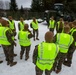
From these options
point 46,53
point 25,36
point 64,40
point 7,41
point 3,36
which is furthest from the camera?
point 25,36

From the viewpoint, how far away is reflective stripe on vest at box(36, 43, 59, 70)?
5734 mm

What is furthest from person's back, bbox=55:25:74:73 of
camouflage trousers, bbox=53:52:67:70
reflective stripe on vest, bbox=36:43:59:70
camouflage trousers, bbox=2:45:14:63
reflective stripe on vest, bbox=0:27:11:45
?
camouflage trousers, bbox=2:45:14:63

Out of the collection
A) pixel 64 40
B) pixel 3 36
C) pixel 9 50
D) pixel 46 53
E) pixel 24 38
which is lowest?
pixel 9 50

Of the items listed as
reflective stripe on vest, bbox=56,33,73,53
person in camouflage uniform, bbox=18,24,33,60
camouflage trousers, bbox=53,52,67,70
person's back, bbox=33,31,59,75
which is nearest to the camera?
person's back, bbox=33,31,59,75

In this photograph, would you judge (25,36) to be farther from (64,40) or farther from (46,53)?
(46,53)

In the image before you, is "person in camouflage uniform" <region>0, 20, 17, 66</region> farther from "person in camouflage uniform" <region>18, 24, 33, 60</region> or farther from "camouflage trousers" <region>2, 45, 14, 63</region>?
"person in camouflage uniform" <region>18, 24, 33, 60</region>

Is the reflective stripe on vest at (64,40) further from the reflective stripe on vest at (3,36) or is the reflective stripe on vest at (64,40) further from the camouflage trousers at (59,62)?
the reflective stripe on vest at (3,36)

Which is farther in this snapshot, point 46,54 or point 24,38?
point 24,38

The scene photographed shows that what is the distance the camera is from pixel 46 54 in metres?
5.81

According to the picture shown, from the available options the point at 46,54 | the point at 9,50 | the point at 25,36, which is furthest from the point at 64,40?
the point at 9,50

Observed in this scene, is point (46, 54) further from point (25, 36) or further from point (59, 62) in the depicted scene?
point (25, 36)

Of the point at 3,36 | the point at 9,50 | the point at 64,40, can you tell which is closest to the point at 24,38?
the point at 9,50

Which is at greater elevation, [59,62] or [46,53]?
[46,53]

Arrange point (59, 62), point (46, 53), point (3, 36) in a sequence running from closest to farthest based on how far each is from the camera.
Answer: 1. point (46, 53)
2. point (59, 62)
3. point (3, 36)
